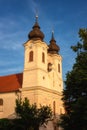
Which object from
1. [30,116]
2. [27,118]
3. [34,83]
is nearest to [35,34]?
[34,83]

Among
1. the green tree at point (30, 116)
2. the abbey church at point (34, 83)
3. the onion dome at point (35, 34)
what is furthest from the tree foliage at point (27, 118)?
the onion dome at point (35, 34)

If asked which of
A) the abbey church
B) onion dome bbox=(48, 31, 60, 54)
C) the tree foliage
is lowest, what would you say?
the tree foliage

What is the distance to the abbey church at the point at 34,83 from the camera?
41.4 m

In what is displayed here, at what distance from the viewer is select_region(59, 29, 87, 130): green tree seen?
2259 cm

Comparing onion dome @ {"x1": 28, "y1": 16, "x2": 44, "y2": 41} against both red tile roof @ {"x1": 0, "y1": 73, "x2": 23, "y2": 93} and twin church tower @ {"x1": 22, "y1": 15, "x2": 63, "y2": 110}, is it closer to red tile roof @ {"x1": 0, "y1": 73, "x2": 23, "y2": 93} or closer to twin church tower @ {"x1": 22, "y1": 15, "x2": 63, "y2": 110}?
twin church tower @ {"x1": 22, "y1": 15, "x2": 63, "y2": 110}

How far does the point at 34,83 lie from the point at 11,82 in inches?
239

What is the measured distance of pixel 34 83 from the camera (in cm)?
4147

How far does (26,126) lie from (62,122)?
268 inches

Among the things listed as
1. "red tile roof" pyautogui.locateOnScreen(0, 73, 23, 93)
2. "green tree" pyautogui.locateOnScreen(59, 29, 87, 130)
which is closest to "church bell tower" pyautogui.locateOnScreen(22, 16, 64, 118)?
"red tile roof" pyautogui.locateOnScreen(0, 73, 23, 93)

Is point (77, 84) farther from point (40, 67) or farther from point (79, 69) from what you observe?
point (40, 67)

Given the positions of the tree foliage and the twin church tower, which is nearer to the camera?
the tree foliage

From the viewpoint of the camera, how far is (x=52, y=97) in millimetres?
44438

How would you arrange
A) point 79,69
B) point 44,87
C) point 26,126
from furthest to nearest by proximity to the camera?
point 44,87, point 26,126, point 79,69

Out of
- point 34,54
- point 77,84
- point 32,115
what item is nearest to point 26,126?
point 32,115
